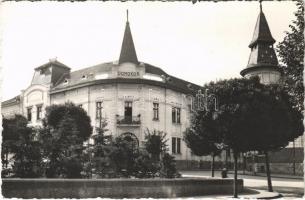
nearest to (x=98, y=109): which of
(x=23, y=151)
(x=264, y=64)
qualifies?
(x=264, y=64)

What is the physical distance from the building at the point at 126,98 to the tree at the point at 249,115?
18859 mm

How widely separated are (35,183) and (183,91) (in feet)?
104

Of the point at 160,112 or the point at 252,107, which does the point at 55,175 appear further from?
the point at 160,112

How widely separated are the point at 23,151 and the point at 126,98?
925 inches

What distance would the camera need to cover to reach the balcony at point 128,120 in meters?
37.3

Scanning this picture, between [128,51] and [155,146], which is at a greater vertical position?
[128,51]

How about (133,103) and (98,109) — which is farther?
(98,109)

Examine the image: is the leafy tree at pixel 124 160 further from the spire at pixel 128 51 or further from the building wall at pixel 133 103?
the spire at pixel 128 51

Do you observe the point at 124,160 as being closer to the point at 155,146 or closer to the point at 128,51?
the point at 155,146

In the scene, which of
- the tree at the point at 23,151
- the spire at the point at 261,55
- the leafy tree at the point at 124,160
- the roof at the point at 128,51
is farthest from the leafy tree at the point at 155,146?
the spire at the point at 261,55

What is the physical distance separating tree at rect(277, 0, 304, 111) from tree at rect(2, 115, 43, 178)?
949 centimetres

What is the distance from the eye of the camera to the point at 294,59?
12.8 metres

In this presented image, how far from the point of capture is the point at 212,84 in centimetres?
1653

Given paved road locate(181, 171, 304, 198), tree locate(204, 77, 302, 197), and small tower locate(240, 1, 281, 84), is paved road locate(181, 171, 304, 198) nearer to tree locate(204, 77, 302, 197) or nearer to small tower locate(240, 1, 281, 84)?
tree locate(204, 77, 302, 197)
